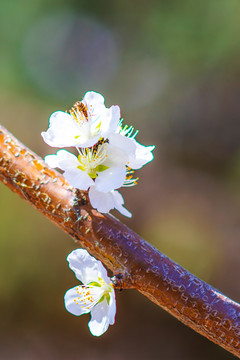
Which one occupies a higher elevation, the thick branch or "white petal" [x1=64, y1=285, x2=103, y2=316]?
the thick branch

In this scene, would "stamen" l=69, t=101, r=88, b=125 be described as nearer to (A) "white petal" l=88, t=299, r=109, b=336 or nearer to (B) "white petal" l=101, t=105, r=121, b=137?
(B) "white petal" l=101, t=105, r=121, b=137

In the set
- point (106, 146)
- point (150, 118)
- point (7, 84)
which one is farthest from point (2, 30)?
point (106, 146)

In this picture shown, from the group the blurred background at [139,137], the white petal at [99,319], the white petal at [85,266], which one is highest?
the blurred background at [139,137]

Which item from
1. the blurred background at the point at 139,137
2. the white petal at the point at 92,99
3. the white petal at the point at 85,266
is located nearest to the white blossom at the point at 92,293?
the white petal at the point at 85,266

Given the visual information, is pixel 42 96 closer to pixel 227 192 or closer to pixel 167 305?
pixel 227 192

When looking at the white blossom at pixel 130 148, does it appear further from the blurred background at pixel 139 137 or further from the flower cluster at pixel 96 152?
the blurred background at pixel 139 137

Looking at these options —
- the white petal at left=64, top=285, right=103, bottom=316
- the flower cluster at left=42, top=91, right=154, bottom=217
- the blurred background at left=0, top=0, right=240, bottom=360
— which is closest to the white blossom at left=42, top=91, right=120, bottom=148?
the flower cluster at left=42, top=91, right=154, bottom=217

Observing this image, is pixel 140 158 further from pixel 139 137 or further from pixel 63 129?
pixel 139 137
